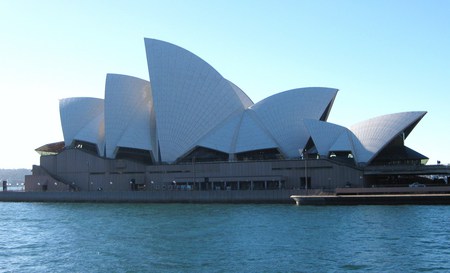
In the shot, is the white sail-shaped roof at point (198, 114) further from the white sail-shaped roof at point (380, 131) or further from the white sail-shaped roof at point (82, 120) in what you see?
the white sail-shaped roof at point (82, 120)

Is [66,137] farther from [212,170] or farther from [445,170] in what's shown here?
[445,170]

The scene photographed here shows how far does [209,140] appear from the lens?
230ft

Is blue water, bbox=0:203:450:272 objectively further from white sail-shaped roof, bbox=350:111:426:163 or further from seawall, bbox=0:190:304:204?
white sail-shaped roof, bbox=350:111:426:163

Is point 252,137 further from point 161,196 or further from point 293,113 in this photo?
point 161,196

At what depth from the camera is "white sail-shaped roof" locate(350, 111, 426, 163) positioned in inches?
2414

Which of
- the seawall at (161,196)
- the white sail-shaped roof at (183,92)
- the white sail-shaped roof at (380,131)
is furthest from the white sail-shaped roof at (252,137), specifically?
the white sail-shaped roof at (380,131)

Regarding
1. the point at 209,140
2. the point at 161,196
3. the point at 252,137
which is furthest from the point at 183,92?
the point at 161,196

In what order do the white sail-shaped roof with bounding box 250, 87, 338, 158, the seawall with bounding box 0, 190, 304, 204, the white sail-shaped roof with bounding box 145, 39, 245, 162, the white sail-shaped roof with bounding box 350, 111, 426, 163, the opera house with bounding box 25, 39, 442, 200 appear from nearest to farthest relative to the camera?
the seawall with bounding box 0, 190, 304, 204, the white sail-shaped roof with bounding box 350, 111, 426, 163, the opera house with bounding box 25, 39, 442, 200, the white sail-shaped roof with bounding box 250, 87, 338, 158, the white sail-shaped roof with bounding box 145, 39, 245, 162

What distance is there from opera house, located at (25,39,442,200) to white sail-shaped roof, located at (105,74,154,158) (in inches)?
5.3

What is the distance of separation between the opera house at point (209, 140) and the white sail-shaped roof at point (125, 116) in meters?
0.13

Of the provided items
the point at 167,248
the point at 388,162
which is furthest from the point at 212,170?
the point at 167,248

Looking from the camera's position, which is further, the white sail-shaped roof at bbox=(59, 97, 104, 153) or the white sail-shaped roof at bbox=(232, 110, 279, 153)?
the white sail-shaped roof at bbox=(59, 97, 104, 153)

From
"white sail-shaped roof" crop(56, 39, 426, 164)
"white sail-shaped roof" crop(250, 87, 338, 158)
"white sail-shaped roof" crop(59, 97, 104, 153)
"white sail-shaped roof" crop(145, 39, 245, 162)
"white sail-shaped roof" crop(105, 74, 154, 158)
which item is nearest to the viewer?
"white sail-shaped roof" crop(250, 87, 338, 158)

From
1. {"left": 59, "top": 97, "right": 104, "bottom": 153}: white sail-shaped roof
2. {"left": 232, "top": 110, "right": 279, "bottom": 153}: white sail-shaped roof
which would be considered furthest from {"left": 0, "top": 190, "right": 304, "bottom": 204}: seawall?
{"left": 232, "top": 110, "right": 279, "bottom": 153}: white sail-shaped roof
